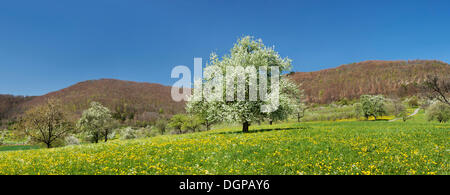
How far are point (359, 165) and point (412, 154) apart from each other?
158 inches

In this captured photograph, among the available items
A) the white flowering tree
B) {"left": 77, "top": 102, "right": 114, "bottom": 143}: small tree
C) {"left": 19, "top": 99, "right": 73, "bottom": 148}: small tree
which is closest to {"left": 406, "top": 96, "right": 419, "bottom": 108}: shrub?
the white flowering tree

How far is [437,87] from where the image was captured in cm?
2930

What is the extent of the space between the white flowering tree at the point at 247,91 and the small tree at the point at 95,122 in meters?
49.5

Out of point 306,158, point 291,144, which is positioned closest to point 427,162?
point 306,158

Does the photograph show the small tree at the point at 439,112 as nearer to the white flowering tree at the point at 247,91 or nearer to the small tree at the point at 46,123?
the white flowering tree at the point at 247,91

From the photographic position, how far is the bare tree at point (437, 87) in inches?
1137

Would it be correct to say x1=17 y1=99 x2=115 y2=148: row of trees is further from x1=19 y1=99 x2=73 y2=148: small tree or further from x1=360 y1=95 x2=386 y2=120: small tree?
x1=360 y1=95 x2=386 y2=120: small tree

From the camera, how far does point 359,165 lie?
30.6ft

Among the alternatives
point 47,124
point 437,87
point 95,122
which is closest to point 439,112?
point 437,87

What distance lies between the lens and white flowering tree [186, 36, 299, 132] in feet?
75.6

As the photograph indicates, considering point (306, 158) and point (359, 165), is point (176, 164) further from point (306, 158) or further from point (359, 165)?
point (359, 165)

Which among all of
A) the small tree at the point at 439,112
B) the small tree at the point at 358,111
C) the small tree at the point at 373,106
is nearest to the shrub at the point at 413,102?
the small tree at the point at 373,106

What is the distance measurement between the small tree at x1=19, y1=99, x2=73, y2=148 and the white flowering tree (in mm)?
32584

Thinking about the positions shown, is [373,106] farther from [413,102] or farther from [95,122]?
[95,122]
